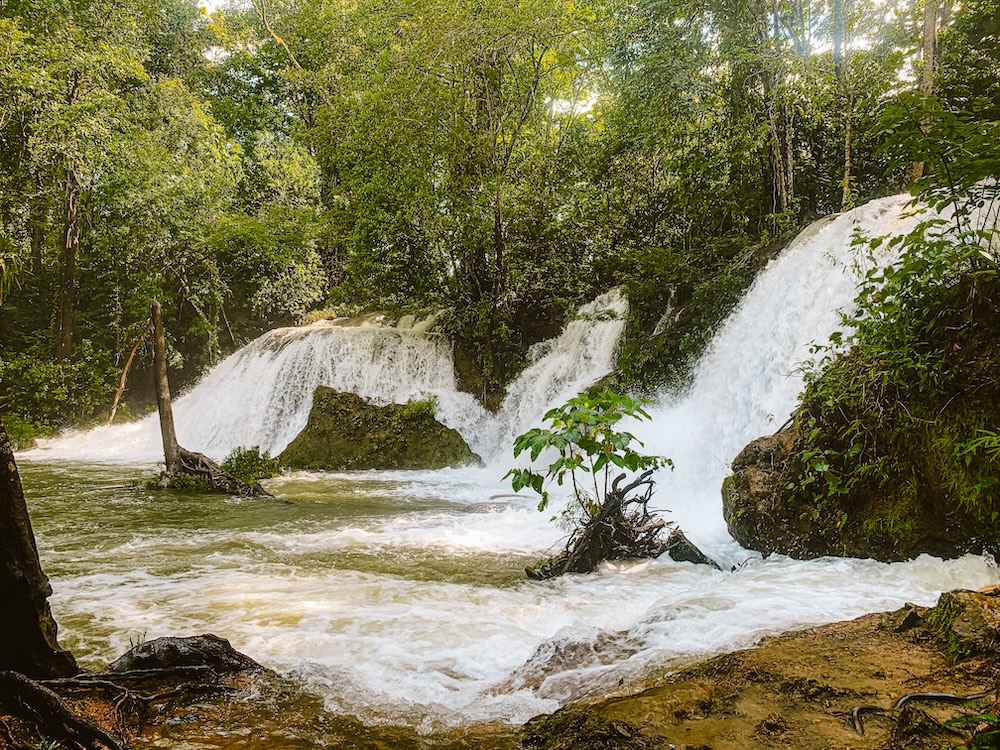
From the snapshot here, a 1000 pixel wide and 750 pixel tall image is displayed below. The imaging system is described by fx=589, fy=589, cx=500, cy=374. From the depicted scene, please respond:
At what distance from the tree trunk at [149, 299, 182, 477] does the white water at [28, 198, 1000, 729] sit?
0.81 m

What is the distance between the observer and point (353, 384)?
15414 mm

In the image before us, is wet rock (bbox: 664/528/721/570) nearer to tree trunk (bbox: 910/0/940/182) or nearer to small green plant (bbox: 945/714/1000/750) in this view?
small green plant (bbox: 945/714/1000/750)

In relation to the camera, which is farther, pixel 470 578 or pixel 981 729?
pixel 470 578

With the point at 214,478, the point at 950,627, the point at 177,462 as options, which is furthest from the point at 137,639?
the point at 177,462

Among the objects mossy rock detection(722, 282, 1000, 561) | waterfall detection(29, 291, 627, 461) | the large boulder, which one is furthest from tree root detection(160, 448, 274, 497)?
mossy rock detection(722, 282, 1000, 561)

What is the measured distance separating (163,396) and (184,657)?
7.42m

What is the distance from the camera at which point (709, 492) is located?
805 cm

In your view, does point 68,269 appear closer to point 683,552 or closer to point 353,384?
point 353,384

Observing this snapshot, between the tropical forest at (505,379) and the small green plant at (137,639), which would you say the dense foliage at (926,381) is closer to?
the tropical forest at (505,379)

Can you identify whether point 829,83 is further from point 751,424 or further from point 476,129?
point 751,424

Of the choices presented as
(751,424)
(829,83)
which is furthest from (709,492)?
(829,83)

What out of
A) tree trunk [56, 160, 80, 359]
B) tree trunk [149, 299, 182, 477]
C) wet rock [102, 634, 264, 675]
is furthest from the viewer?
tree trunk [56, 160, 80, 359]

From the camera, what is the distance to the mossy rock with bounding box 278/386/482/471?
13.6 meters

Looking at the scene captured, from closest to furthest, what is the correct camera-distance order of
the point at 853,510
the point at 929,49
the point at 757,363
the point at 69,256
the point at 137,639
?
the point at 137,639 → the point at 853,510 → the point at 757,363 → the point at 929,49 → the point at 69,256
